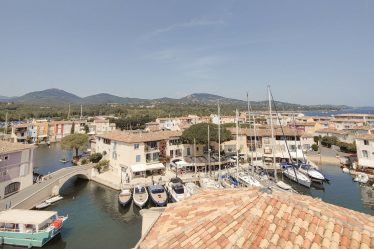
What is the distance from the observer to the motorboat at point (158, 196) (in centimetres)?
3328

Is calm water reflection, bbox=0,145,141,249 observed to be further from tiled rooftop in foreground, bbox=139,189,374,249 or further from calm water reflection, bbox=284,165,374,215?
calm water reflection, bbox=284,165,374,215

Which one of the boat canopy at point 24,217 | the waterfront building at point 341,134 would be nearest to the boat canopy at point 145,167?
the boat canopy at point 24,217

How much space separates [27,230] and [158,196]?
15.4m

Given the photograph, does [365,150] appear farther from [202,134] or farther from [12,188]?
[12,188]

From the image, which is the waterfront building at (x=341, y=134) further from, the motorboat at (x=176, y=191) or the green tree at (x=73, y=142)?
the green tree at (x=73, y=142)

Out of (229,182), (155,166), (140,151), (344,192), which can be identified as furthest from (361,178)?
(140,151)

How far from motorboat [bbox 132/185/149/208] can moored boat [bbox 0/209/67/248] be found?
10.5 metres

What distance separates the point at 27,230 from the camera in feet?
82.2

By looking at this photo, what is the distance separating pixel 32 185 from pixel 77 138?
2225 centimetres

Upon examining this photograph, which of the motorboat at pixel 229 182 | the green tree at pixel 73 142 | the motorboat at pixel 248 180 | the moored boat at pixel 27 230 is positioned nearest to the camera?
the moored boat at pixel 27 230

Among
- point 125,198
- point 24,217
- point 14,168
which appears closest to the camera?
point 24,217

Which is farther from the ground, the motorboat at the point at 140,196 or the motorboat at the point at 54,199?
the motorboat at the point at 140,196

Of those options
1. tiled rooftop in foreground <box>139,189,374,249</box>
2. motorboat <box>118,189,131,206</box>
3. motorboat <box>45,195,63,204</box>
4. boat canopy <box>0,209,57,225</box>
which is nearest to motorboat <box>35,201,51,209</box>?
motorboat <box>45,195,63,204</box>

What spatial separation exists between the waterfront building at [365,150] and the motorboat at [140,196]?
41.8m
